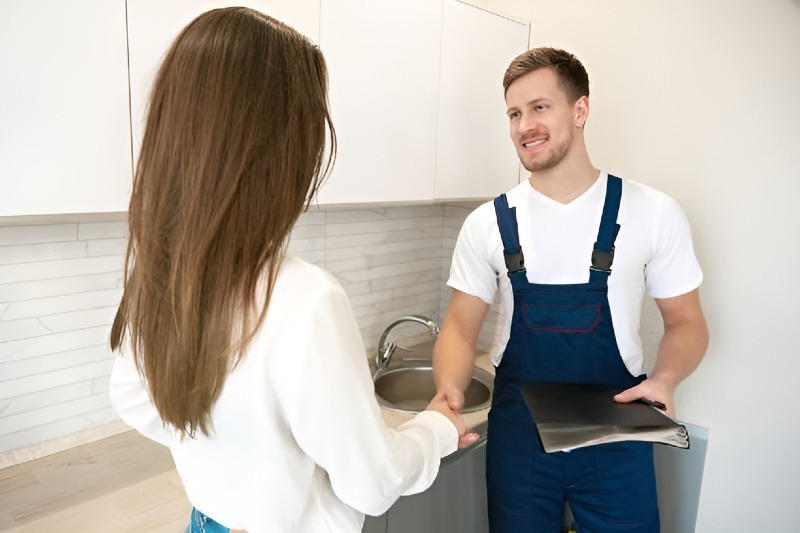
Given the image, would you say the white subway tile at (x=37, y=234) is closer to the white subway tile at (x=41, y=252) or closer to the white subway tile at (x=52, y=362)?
the white subway tile at (x=41, y=252)

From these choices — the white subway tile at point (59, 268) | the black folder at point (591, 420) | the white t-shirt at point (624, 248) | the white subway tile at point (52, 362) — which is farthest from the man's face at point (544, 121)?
the white subway tile at point (52, 362)

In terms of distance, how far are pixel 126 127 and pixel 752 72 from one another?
1.65 meters

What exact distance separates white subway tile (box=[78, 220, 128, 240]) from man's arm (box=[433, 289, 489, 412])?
3.01 ft

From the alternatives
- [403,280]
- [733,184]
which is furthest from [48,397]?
[733,184]

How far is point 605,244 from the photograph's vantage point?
145 centimetres

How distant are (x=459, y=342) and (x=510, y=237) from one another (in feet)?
1.09

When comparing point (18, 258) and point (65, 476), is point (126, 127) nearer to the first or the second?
point (18, 258)

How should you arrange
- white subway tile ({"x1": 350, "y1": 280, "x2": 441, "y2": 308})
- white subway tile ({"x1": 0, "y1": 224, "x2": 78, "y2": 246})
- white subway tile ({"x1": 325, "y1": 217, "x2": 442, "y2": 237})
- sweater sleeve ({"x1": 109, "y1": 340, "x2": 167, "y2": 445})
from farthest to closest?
white subway tile ({"x1": 350, "y1": 280, "x2": 441, "y2": 308}) → white subway tile ({"x1": 325, "y1": 217, "x2": 442, "y2": 237}) → white subway tile ({"x1": 0, "y1": 224, "x2": 78, "y2": 246}) → sweater sleeve ({"x1": 109, "y1": 340, "x2": 167, "y2": 445})

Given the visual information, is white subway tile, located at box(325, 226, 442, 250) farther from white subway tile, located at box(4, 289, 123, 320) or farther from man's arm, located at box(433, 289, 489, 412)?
white subway tile, located at box(4, 289, 123, 320)

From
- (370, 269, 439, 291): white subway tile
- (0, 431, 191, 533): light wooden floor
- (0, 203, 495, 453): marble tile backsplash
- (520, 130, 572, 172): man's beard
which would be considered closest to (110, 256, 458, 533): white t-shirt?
(0, 431, 191, 533): light wooden floor

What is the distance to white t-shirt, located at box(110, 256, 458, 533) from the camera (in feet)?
2.38

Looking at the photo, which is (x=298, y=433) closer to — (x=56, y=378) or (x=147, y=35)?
(x=147, y=35)

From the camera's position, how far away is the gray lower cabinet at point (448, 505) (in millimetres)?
1540

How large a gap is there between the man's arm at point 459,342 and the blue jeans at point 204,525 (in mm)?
743
